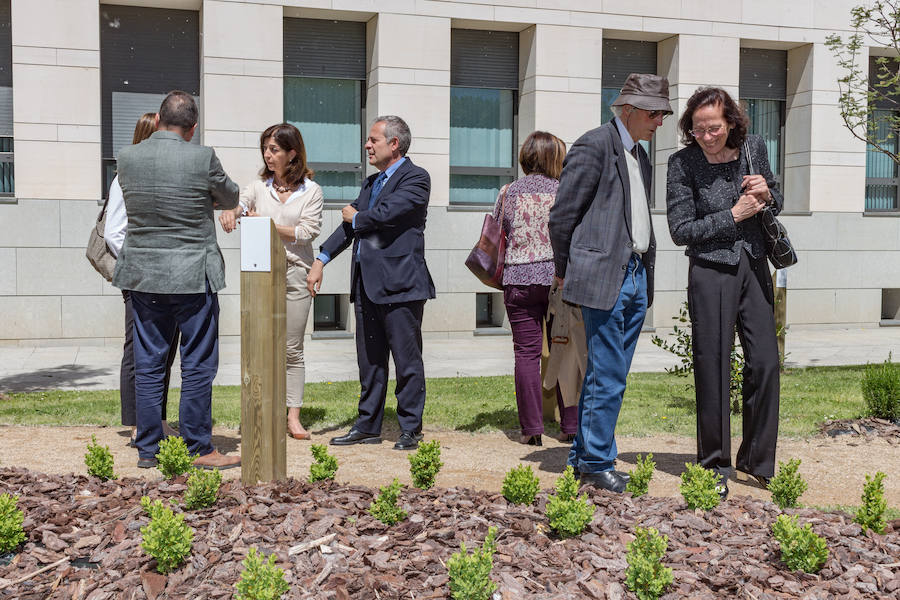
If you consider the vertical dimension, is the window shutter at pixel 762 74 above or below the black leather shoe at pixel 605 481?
above

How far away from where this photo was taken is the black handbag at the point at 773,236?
5391 mm

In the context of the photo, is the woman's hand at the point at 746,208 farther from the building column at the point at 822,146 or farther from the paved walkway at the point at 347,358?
the building column at the point at 822,146

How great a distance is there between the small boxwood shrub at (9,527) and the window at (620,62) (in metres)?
13.0

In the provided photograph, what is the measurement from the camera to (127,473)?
5.59 meters

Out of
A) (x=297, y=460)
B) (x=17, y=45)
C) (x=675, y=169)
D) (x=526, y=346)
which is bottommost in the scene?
(x=297, y=460)

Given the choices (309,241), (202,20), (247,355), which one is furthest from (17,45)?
(247,355)

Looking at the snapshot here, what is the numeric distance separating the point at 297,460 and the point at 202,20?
A: 9.05 metres

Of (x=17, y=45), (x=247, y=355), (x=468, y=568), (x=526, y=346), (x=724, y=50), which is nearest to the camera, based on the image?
(x=468, y=568)

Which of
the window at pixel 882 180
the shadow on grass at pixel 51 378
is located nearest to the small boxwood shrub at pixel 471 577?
the shadow on grass at pixel 51 378

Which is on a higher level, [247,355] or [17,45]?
[17,45]

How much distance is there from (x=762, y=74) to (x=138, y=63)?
32.4 ft

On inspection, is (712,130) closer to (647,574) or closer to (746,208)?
(746,208)

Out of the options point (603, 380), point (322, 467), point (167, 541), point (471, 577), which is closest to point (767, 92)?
point (603, 380)

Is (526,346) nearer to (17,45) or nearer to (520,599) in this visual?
(520,599)
